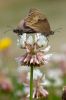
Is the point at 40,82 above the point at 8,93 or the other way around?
above

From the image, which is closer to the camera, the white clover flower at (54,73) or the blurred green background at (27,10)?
the white clover flower at (54,73)

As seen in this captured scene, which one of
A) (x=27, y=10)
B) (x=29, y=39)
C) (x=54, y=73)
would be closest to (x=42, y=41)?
(x=29, y=39)

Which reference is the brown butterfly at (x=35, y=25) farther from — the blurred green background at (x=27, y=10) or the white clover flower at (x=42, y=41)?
the blurred green background at (x=27, y=10)

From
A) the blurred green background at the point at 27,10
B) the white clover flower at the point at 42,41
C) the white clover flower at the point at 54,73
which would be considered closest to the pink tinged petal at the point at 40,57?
the white clover flower at the point at 42,41

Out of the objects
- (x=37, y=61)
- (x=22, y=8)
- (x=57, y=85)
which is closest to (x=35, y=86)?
(x=37, y=61)

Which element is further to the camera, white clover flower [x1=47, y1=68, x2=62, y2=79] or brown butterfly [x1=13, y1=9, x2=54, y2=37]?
white clover flower [x1=47, y1=68, x2=62, y2=79]

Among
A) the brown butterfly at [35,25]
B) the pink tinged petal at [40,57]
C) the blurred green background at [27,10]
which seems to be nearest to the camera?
the brown butterfly at [35,25]

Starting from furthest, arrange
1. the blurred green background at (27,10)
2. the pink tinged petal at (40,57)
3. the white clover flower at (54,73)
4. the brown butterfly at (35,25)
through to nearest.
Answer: the blurred green background at (27,10) → the white clover flower at (54,73) → the pink tinged petal at (40,57) → the brown butterfly at (35,25)

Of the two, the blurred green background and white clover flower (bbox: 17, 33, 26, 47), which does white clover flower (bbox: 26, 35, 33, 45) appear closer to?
white clover flower (bbox: 17, 33, 26, 47)

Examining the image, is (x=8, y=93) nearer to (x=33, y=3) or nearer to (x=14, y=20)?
(x=14, y=20)

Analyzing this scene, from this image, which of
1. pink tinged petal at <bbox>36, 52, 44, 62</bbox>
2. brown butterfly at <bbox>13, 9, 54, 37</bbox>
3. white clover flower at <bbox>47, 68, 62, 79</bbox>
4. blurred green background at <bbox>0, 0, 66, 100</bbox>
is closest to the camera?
brown butterfly at <bbox>13, 9, 54, 37</bbox>

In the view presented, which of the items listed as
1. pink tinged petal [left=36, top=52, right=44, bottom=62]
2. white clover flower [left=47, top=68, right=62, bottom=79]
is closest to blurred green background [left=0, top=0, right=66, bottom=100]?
white clover flower [left=47, top=68, right=62, bottom=79]
